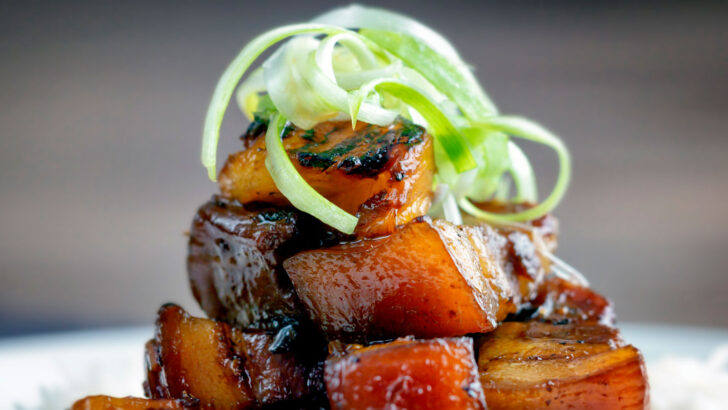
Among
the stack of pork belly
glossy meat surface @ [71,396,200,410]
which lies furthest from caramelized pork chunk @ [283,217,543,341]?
glossy meat surface @ [71,396,200,410]

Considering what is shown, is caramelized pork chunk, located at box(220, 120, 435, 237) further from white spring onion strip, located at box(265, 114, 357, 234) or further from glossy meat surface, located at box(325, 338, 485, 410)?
glossy meat surface, located at box(325, 338, 485, 410)

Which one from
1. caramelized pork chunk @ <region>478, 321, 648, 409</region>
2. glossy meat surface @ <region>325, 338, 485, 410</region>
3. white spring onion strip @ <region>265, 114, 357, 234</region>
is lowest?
caramelized pork chunk @ <region>478, 321, 648, 409</region>

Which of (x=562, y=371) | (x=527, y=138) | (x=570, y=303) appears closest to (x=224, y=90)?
(x=527, y=138)

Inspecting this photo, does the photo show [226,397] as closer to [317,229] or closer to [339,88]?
[317,229]

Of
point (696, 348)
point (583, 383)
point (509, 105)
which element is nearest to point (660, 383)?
point (696, 348)

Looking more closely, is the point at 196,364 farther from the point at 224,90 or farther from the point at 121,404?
the point at 224,90

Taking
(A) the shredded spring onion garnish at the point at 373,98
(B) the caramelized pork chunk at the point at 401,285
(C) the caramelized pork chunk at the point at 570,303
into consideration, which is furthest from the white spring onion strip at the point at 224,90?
(C) the caramelized pork chunk at the point at 570,303
